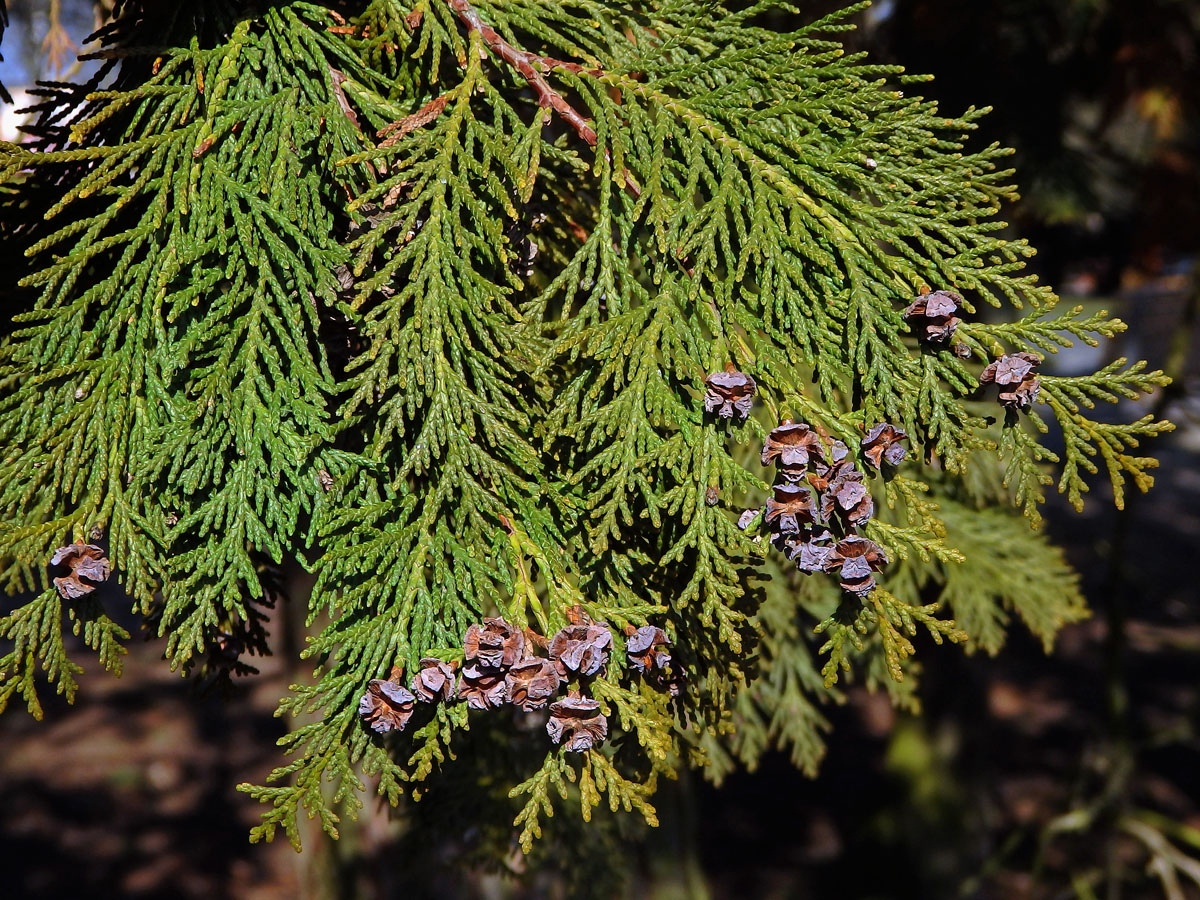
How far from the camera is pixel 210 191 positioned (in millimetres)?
1163

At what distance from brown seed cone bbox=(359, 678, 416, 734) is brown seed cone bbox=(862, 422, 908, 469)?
61 cm

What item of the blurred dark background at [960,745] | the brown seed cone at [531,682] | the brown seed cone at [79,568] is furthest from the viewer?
the blurred dark background at [960,745]

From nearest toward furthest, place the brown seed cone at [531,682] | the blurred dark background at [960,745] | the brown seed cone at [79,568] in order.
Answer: the brown seed cone at [531,682] → the brown seed cone at [79,568] → the blurred dark background at [960,745]

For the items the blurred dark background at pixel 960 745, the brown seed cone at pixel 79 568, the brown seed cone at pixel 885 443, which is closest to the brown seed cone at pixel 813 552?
the brown seed cone at pixel 885 443

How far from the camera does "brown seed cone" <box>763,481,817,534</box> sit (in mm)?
1009

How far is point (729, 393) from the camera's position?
1062 mm

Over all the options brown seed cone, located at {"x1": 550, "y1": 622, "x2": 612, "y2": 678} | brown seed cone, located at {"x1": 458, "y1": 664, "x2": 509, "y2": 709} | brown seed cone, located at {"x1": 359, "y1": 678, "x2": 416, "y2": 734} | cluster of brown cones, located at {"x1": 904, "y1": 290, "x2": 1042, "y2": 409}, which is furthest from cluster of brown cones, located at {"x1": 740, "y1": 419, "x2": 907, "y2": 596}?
brown seed cone, located at {"x1": 359, "y1": 678, "x2": 416, "y2": 734}

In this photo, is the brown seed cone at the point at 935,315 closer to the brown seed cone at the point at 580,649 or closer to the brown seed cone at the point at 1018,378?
the brown seed cone at the point at 1018,378

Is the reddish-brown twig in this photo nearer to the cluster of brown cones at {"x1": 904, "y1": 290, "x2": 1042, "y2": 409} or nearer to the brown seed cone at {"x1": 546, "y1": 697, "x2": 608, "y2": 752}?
the cluster of brown cones at {"x1": 904, "y1": 290, "x2": 1042, "y2": 409}

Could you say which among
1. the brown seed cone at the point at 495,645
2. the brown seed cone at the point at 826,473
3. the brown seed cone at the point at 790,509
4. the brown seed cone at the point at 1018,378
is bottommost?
the brown seed cone at the point at 495,645

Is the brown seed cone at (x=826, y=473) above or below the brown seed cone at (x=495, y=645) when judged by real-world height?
above

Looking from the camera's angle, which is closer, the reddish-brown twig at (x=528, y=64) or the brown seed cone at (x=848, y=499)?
the brown seed cone at (x=848, y=499)

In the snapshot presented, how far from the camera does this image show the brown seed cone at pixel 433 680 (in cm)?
102

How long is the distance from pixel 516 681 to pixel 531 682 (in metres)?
0.02
